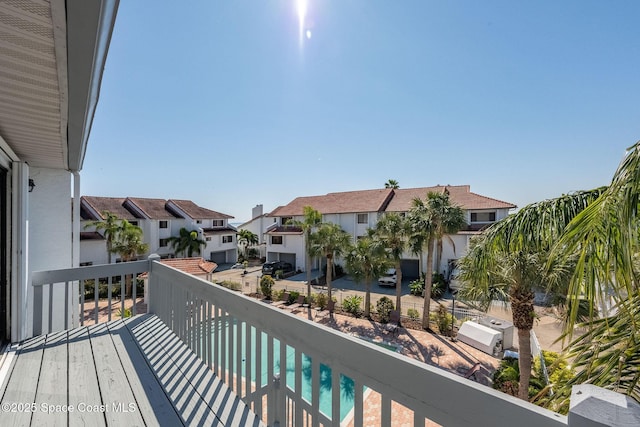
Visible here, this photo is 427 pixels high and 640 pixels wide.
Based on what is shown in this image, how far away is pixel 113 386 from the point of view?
269 cm

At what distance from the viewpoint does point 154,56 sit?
587 cm

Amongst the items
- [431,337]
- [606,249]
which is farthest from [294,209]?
[606,249]

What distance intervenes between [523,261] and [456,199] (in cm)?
1579

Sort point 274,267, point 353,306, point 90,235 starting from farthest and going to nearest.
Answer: point 274,267
point 90,235
point 353,306

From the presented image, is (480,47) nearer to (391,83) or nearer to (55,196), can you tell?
(391,83)

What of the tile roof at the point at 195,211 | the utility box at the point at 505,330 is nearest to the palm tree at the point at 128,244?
the tile roof at the point at 195,211

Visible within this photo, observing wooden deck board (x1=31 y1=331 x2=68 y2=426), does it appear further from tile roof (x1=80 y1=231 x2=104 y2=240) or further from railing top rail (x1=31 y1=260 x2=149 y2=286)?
tile roof (x1=80 y1=231 x2=104 y2=240)

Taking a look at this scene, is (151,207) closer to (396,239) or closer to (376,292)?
(376,292)

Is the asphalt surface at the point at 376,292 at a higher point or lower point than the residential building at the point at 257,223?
lower

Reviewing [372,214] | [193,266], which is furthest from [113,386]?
[372,214]

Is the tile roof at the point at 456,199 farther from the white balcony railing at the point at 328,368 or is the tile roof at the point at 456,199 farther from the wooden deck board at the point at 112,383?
the wooden deck board at the point at 112,383

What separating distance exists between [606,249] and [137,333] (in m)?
5.39

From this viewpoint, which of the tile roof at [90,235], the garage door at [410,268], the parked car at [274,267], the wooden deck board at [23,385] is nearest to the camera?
the wooden deck board at [23,385]

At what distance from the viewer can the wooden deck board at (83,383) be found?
2264 mm
